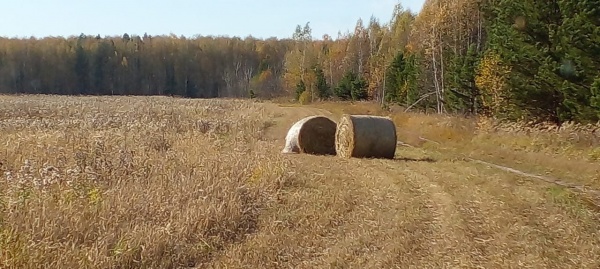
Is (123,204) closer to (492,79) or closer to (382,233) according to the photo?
(382,233)

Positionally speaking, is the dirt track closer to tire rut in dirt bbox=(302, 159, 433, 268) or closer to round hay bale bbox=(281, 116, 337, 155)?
tire rut in dirt bbox=(302, 159, 433, 268)

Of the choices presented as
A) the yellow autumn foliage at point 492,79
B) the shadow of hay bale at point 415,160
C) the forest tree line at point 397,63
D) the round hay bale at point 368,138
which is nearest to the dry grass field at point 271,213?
the shadow of hay bale at point 415,160

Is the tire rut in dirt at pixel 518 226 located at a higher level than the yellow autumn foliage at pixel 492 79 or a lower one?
lower

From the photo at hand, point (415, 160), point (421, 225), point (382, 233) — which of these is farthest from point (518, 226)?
point (415, 160)

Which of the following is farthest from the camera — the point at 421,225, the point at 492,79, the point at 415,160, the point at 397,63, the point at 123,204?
the point at 397,63

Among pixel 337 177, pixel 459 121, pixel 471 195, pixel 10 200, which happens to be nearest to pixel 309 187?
pixel 337 177

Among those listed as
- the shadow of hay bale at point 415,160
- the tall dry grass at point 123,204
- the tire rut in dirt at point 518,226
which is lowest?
the shadow of hay bale at point 415,160

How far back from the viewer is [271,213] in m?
10.2

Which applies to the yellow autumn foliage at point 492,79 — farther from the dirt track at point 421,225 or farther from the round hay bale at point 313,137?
the dirt track at point 421,225

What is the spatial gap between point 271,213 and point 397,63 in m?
50.8

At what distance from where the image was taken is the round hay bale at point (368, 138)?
60.5 ft

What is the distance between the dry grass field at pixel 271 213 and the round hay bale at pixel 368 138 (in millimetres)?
1775

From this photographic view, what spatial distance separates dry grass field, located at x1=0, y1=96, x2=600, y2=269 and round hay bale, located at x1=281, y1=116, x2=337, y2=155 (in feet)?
12.4

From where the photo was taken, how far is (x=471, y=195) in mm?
12289
